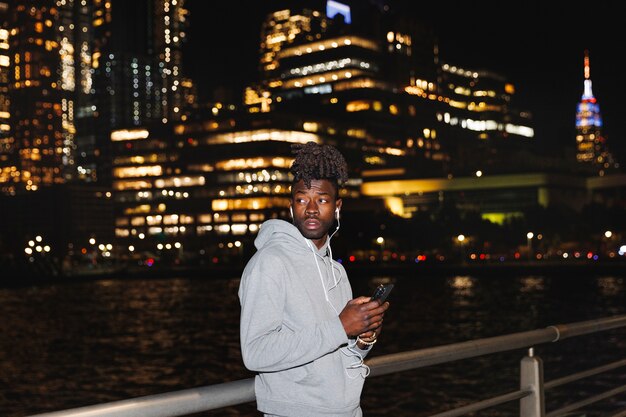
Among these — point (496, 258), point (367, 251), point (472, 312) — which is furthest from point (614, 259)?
point (472, 312)

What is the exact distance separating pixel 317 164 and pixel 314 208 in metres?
0.21

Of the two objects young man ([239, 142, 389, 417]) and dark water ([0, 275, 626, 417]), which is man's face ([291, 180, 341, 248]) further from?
dark water ([0, 275, 626, 417])

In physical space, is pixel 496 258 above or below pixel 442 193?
below

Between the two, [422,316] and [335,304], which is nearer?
[335,304]

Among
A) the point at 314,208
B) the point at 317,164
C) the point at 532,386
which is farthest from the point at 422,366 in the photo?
the point at 532,386

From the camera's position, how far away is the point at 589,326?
19.9ft

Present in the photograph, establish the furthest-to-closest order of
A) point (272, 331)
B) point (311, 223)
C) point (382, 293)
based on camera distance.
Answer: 1. point (311, 223)
2. point (382, 293)
3. point (272, 331)

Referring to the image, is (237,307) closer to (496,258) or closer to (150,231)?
(496,258)

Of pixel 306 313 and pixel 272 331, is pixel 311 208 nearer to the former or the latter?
pixel 306 313

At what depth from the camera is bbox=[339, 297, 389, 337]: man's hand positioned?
11.9 feet

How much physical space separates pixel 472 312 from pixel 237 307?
22.9 meters

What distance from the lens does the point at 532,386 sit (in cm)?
552

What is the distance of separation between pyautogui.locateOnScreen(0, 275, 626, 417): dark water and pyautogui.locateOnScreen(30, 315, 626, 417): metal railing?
803 centimetres

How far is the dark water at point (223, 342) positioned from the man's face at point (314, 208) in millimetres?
10231
